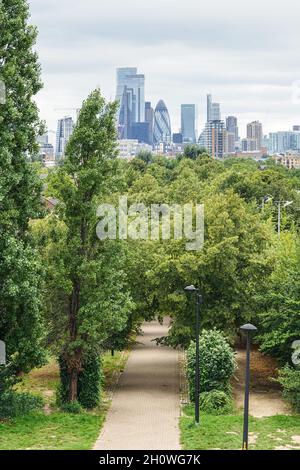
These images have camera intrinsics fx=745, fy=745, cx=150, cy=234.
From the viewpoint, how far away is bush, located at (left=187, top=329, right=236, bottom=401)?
Answer: 2716 centimetres

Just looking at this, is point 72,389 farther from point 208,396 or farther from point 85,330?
point 208,396

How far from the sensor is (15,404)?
955 inches

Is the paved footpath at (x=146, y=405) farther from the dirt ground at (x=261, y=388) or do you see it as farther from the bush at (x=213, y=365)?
the dirt ground at (x=261, y=388)

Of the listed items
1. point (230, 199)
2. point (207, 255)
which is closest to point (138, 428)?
point (207, 255)

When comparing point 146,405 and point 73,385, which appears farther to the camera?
point 146,405

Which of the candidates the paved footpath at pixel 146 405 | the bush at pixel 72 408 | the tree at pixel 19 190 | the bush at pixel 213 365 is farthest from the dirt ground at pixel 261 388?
the tree at pixel 19 190

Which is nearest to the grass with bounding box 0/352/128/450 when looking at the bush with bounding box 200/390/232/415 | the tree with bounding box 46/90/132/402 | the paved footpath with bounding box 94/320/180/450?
the paved footpath with bounding box 94/320/180/450

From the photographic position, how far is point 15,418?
23.9 meters

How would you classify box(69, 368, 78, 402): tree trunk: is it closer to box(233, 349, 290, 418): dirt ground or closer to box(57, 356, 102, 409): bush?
box(57, 356, 102, 409): bush

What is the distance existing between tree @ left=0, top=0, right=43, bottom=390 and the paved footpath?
369 cm

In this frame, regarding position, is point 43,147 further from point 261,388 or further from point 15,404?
point 15,404

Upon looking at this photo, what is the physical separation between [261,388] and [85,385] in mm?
7387

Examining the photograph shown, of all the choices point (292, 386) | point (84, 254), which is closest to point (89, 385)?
point (84, 254)

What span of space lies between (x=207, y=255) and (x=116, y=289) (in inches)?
209
